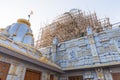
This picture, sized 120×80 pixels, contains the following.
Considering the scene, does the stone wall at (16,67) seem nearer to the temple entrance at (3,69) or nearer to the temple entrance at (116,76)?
the temple entrance at (3,69)

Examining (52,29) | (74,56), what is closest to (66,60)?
(74,56)

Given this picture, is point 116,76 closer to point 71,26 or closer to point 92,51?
point 92,51

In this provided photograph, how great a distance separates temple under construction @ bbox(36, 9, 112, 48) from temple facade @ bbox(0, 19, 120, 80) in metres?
6.04

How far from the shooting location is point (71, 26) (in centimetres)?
1931

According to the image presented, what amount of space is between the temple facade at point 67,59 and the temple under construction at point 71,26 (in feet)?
19.8

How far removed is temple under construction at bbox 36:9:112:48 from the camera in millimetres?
18211

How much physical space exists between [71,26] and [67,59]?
914 centimetres

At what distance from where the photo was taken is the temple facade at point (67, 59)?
6.73 meters

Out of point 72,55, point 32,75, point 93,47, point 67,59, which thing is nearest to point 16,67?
point 32,75

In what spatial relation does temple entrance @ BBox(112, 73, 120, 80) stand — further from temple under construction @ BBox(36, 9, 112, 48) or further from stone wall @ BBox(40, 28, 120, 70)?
temple under construction @ BBox(36, 9, 112, 48)

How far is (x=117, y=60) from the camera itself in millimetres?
8844

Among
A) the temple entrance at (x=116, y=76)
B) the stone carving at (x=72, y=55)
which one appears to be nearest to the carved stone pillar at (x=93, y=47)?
the temple entrance at (x=116, y=76)

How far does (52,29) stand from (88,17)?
7.24 meters

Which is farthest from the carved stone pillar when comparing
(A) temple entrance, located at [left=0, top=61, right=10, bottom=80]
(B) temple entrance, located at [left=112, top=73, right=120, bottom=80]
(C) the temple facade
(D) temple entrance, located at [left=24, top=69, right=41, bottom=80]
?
(A) temple entrance, located at [left=0, top=61, right=10, bottom=80]
